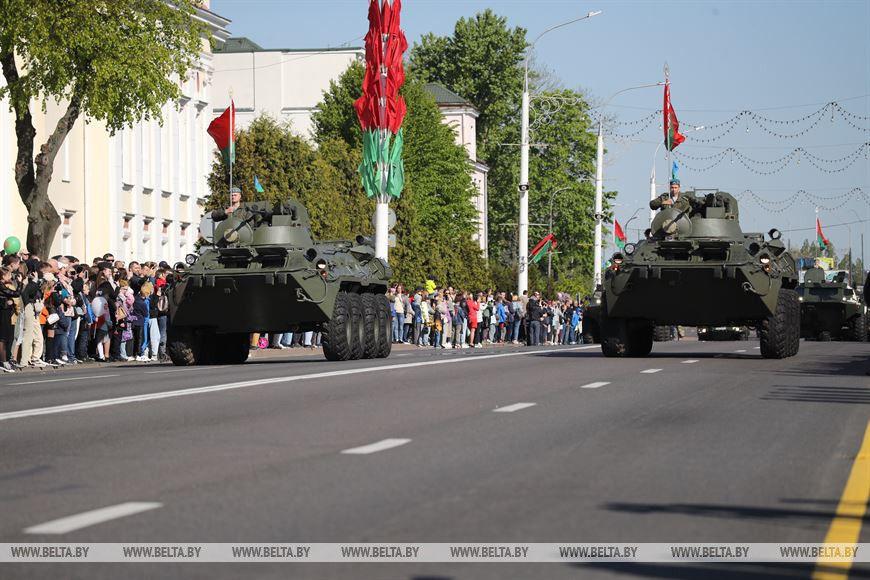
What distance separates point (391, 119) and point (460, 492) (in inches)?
1335

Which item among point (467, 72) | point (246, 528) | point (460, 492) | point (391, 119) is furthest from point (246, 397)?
→ point (467, 72)

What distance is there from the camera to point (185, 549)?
6.40 meters

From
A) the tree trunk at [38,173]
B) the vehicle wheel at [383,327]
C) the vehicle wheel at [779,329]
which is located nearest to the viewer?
the vehicle wheel at [779,329]

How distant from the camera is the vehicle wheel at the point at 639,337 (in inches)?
1067

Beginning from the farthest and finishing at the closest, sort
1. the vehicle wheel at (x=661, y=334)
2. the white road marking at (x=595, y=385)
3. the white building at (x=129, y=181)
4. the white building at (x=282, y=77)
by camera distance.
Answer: the white building at (x=282, y=77)
the vehicle wheel at (x=661, y=334)
the white building at (x=129, y=181)
the white road marking at (x=595, y=385)

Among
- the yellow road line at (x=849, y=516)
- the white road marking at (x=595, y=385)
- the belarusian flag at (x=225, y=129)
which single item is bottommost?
the yellow road line at (x=849, y=516)

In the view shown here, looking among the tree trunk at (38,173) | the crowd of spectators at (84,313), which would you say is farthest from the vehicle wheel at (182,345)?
the tree trunk at (38,173)

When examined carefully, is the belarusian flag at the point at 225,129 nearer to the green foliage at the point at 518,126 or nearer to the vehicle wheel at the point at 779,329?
the vehicle wheel at the point at 779,329

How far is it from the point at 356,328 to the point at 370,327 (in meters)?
1.05

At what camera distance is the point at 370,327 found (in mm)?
28375

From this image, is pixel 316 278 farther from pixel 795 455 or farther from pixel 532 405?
pixel 795 455

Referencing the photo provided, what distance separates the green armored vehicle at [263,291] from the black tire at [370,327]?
0.12ft

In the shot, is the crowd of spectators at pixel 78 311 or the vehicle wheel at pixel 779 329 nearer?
the crowd of spectators at pixel 78 311

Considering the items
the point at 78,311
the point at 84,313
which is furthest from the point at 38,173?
the point at 78,311
